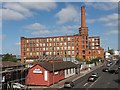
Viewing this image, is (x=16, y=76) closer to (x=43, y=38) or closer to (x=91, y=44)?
(x=43, y=38)

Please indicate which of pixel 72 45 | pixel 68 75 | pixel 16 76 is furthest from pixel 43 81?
pixel 72 45

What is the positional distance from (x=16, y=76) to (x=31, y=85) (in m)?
7.22

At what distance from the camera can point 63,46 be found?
149750 millimetres

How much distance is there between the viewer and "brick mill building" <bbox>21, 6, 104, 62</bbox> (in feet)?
477

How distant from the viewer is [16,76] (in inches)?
1682

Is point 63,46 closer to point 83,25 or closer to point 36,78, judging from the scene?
point 83,25

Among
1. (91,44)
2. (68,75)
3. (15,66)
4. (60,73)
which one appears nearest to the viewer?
(15,66)

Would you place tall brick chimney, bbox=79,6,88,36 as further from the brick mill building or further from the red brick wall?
the red brick wall

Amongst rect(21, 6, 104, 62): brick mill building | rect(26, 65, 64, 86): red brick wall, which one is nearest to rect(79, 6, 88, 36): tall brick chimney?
rect(21, 6, 104, 62): brick mill building

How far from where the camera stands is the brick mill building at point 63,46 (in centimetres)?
14550

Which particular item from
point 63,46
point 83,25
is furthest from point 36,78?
point 63,46

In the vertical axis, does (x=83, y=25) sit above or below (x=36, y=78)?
above

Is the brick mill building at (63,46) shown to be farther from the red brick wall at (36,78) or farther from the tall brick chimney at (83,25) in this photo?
the red brick wall at (36,78)

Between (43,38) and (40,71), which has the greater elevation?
(43,38)
